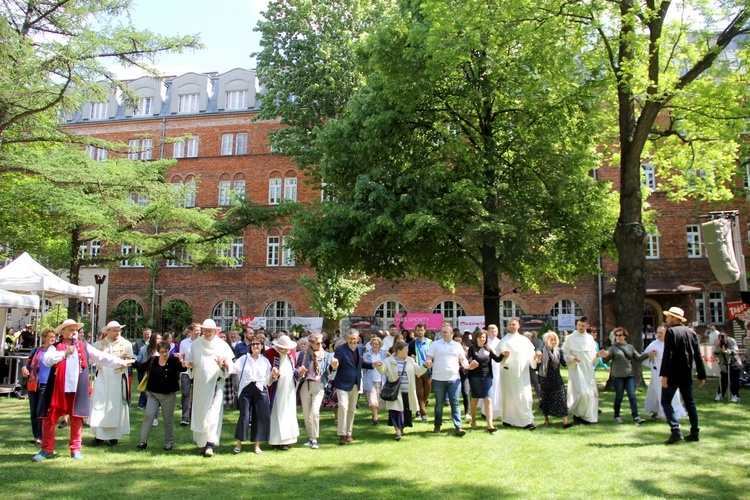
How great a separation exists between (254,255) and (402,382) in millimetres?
27835

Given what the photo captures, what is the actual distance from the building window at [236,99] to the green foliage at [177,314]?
13.1 metres

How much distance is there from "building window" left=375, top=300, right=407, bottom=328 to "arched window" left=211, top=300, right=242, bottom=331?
27.9 ft

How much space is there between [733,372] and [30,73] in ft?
54.2

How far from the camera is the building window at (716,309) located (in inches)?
1249

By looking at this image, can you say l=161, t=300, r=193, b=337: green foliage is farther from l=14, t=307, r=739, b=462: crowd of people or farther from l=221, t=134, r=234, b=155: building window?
l=14, t=307, r=739, b=462: crowd of people

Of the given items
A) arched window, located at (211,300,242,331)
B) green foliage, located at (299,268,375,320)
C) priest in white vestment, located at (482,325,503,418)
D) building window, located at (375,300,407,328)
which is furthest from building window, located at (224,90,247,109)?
priest in white vestment, located at (482,325,503,418)

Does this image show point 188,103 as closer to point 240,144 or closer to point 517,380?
point 240,144

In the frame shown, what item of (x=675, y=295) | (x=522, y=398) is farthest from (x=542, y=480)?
(x=675, y=295)

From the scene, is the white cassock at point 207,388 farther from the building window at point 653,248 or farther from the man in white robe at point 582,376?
the building window at point 653,248

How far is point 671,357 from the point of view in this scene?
28.9ft

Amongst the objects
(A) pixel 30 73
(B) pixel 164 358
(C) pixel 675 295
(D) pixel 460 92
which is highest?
(D) pixel 460 92

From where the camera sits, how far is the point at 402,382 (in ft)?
33.9

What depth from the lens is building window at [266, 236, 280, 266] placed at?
121 ft

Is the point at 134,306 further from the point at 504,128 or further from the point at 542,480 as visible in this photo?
the point at 542,480
